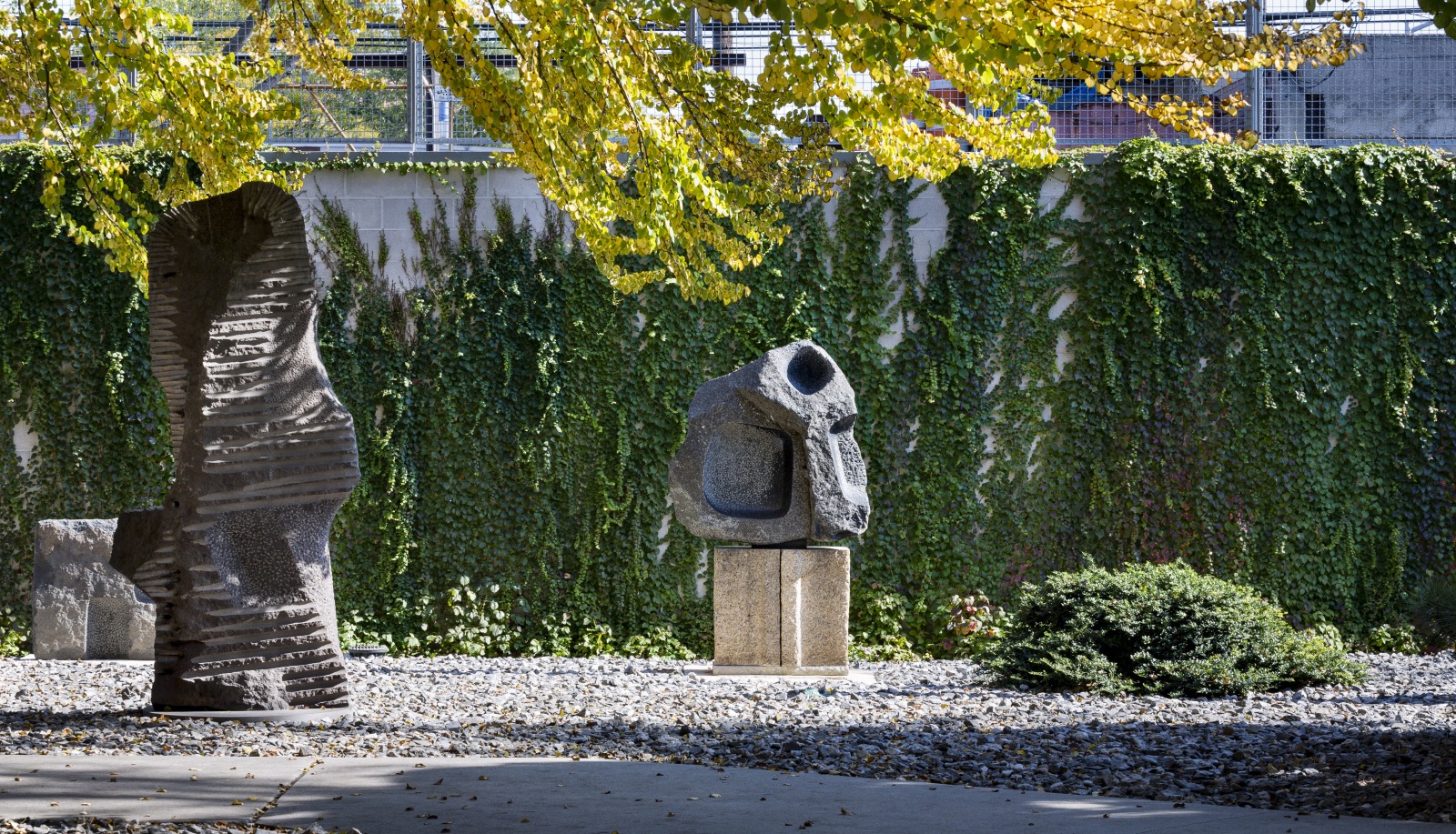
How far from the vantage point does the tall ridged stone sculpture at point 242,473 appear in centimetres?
554

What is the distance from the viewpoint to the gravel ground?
4.55 m

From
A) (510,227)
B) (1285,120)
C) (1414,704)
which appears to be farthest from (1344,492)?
(510,227)

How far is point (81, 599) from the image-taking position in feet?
30.2

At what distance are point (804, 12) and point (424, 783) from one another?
2528mm

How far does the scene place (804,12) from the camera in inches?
148

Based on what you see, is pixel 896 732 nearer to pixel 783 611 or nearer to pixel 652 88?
pixel 783 611

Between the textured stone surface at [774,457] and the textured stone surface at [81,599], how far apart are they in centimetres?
397

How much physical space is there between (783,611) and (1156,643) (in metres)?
2.12

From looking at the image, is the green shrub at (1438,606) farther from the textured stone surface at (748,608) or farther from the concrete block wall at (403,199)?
the concrete block wall at (403,199)

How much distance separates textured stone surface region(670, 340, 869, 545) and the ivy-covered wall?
1878mm

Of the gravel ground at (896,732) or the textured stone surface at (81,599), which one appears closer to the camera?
the gravel ground at (896,732)

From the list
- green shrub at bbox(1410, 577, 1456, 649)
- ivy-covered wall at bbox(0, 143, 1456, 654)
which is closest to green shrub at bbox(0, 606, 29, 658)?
ivy-covered wall at bbox(0, 143, 1456, 654)

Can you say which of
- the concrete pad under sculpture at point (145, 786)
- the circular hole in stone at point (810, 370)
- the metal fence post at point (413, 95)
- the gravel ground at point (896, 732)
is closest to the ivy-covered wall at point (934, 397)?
the metal fence post at point (413, 95)

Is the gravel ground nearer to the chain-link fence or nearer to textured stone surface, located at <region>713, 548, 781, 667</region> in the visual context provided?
textured stone surface, located at <region>713, 548, 781, 667</region>
